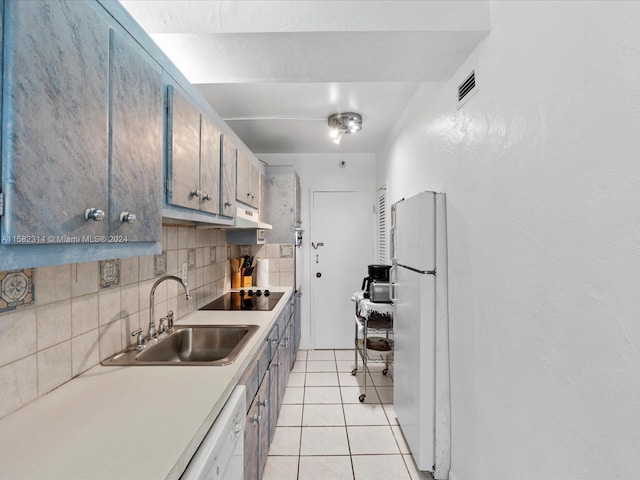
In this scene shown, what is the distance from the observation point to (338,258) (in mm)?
3973

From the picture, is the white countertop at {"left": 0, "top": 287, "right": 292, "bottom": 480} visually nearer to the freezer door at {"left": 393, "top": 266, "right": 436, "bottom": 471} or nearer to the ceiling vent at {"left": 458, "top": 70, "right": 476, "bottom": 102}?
the freezer door at {"left": 393, "top": 266, "right": 436, "bottom": 471}

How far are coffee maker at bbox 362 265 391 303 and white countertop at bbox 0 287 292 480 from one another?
1.72m

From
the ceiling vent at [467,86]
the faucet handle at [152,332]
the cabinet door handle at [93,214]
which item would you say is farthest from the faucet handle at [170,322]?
the ceiling vent at [467,86]

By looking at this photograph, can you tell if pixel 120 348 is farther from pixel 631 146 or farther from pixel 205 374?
pixel 631 146

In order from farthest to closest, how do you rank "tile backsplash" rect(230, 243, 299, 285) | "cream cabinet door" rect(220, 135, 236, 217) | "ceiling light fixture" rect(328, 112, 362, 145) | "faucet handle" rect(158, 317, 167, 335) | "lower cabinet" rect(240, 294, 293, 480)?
"tile backsplash" rect(230, 243, 299, 285) → "ceiling light fixture" rect(328, 112, 362, 145) → "cream cabinet door" rect(220, 135, 236, 217) → "faucet handle" rect(158, 317, 167, 335) → "lower cabinet" rect(240, 294, 293, 480)

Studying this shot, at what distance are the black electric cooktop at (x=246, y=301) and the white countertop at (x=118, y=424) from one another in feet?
3.55

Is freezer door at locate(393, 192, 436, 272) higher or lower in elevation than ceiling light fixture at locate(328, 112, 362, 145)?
lower

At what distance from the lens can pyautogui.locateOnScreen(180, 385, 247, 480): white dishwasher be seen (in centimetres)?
81

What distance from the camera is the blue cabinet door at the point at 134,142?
886mm

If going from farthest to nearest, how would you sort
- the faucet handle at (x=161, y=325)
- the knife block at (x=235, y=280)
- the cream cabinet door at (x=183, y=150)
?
1. the knife block at (x=235, y=280)
2. the faucet handle at (x=161, y=325)
3. the cream cabinet door at (x=183, y=150)

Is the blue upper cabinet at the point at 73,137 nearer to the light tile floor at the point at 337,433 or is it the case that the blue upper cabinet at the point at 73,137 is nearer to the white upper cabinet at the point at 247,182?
the white upper cabinet at the point at 247,182

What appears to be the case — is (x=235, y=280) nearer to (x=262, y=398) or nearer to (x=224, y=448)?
(x=262, y=398)

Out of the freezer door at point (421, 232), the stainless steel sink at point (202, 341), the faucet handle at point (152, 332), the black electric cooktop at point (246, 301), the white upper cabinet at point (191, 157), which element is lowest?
the stainless steel sink at point (202, 341)

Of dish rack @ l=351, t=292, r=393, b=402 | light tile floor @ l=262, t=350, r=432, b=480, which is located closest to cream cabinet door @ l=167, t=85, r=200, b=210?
light tile floor @ l=262, t=350, r=432, b=480
